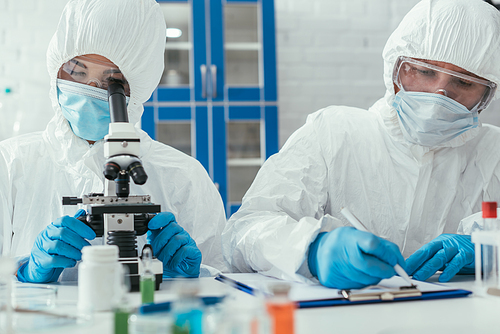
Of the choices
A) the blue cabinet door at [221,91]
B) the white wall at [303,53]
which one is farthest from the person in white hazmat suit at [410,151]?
the white wall at [303,53]

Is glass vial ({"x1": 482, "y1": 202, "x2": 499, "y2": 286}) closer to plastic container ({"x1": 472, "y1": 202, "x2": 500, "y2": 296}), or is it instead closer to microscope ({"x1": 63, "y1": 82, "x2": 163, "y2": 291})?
plastic container ({"x1": 472, "y1": 202, "x2": 500, "y2": 296})

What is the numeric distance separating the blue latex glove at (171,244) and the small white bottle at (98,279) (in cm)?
33

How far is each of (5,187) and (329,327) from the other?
1.11 m

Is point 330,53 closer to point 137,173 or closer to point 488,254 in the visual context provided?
point 488,254

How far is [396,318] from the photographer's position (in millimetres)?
765

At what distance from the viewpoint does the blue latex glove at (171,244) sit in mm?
1154

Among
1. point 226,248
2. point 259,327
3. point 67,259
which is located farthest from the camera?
point 226,248

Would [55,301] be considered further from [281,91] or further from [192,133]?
[281,91]

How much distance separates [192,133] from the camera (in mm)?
3059

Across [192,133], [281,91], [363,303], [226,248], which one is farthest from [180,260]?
[281,91]

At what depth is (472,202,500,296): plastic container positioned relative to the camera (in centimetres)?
93

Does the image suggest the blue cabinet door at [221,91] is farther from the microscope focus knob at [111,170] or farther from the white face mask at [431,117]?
the microscope focus knob at [111,170]

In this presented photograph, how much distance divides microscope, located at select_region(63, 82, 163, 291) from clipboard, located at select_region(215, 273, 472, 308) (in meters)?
0.23

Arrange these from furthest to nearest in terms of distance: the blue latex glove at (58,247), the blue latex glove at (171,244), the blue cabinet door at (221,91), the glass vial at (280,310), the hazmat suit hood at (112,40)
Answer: the blue cabinet door at (221,91) < the hazmat suit hood at (112,40) < the blue latex glove at (171,244) < the blue latex glove at (58,247) < the glass vial at (280,310)
